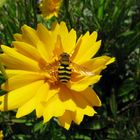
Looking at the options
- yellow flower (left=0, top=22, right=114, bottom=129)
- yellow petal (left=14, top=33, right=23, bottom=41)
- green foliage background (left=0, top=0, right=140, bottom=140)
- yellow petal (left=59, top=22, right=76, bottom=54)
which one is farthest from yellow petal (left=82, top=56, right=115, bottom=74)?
green foliage background (left=0, top=0, right=140, bottom=140)

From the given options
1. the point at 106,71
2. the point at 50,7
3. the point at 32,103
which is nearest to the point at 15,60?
the point at 32,103

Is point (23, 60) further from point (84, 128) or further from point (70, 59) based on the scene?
point (84, 128)

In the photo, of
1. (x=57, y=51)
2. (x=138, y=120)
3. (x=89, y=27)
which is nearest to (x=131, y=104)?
(x=138, y=120)

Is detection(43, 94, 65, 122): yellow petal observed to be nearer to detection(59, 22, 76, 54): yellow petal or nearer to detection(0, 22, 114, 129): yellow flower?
detection(0, 22, 114, 129): yellow flower

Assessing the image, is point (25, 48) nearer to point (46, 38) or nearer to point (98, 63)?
point (46, 38)

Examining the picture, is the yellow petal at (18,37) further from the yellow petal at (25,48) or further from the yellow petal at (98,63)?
the yellow petal at (98,63)

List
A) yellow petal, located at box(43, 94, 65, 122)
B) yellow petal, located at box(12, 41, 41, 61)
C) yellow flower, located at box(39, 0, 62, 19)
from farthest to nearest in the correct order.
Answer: yellow flower, located at box(39, 0, 62, 19)
yellow petal, located at box(12, 41, 41, 61)
yellow petal, located at box(43, 94, 65, 122)
